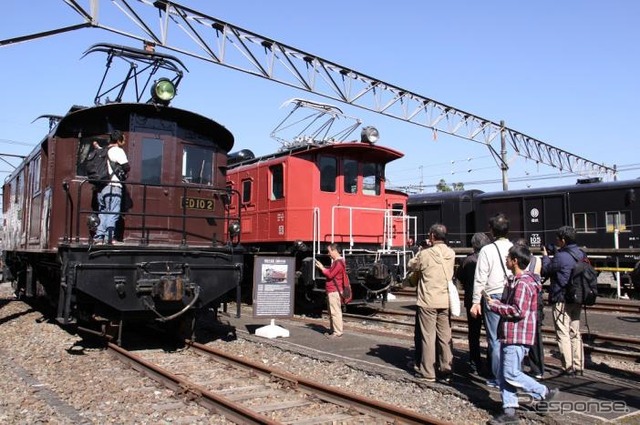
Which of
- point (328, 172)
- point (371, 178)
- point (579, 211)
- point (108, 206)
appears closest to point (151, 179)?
point (108, 206)

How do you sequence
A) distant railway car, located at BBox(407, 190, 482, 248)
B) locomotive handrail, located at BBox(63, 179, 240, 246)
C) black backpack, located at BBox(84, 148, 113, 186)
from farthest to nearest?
1. distant railway car, located at BBox(407, 190, 482, 248)
2. black backpack, located at BBox(84, 148, 113, 186)
3. locomotive handrail, located at BBox(63, 179, 240, 246)

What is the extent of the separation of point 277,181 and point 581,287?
8.05m

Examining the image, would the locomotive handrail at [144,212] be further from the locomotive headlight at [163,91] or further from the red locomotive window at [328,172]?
the red locomotive window at [328,172]

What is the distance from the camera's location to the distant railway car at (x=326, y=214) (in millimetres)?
12359

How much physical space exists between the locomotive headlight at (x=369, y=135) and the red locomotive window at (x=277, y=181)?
2.10 m

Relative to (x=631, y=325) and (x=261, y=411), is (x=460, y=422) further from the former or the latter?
(x=631, y=325)

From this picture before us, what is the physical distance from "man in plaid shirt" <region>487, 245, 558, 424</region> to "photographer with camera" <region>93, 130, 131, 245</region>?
215 inches

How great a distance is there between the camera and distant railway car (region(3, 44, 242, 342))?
7.42m

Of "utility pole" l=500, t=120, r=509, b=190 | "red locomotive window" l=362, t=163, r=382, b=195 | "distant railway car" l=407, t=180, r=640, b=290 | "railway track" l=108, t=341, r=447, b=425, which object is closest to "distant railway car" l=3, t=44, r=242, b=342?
"railway track" l=108, t=341, r=447, b=425

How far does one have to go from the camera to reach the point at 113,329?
8.36 metres

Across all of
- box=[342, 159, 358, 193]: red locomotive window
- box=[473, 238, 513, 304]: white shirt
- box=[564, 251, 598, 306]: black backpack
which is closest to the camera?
box=[473, 238, 513, 304]: white shirt

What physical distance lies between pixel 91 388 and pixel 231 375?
5.24 feet

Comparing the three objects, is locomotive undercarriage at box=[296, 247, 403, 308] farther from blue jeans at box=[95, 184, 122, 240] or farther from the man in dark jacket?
the man in dark jacket

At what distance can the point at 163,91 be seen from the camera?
8789 millimetres
